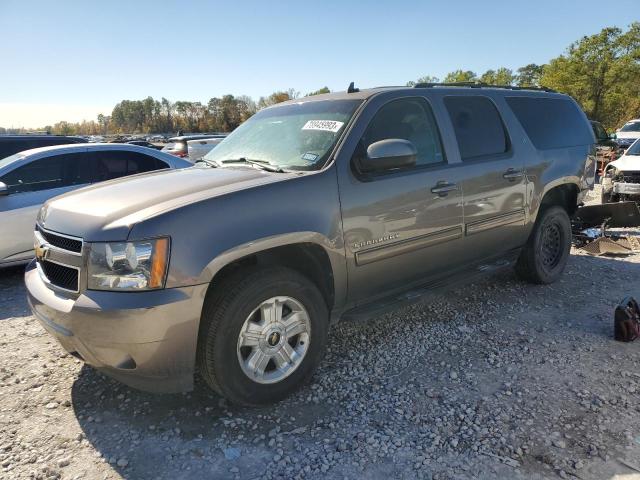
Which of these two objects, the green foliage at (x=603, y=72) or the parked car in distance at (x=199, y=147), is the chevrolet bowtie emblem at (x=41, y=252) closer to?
the parked car in distance at (x=199, y=147)

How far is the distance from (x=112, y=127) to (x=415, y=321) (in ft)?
348

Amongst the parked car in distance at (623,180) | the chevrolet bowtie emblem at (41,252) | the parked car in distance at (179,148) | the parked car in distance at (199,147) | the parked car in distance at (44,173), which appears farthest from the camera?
the parked car in distance at (199,147)

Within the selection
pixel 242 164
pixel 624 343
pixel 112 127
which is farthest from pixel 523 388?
pixel 112 127

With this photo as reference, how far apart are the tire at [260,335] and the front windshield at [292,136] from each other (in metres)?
0.86

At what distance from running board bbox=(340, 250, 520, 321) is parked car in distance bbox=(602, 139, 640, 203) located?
5.21 meters

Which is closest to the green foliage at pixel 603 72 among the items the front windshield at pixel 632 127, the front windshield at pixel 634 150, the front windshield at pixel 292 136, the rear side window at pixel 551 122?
the front windshield at pixel 632 127

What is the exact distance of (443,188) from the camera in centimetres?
366

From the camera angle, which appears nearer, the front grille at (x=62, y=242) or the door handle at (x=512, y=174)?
the front grille at (x=62, y=242)

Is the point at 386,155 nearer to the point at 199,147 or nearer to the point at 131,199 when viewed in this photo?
the point at 131,199

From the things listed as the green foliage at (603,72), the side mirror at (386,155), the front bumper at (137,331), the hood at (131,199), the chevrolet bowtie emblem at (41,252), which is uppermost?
the green foliage at (603,72)

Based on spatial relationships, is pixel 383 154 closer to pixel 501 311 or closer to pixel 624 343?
pixel 501 311

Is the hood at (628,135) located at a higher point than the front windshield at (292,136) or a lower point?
lower

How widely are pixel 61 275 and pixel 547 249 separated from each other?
15.2 ft

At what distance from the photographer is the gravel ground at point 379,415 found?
2465 mm
